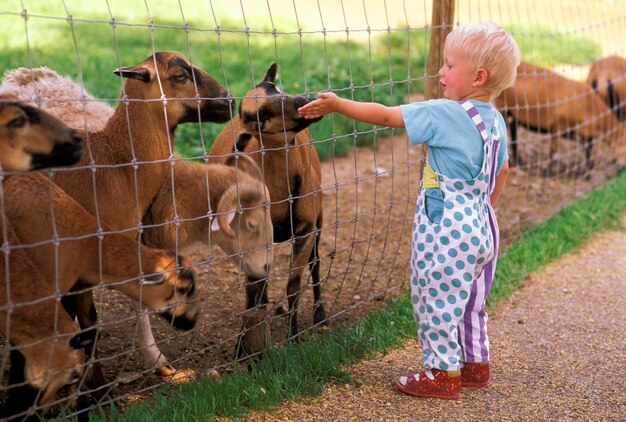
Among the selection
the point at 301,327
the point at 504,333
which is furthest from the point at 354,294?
the point at 504,333

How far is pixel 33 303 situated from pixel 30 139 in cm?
65

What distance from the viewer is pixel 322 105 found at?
3.88 meters

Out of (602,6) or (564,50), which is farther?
(602,6)

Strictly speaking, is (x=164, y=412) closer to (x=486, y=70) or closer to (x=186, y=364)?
(x=186, y=364)

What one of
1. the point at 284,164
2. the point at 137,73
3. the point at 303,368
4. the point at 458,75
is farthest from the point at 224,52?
the point at 458,75

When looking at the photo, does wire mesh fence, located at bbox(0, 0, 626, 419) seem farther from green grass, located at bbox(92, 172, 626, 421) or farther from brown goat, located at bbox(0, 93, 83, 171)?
green grass, located at bbox(92, 172, 626, 421)

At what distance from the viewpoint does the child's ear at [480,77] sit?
3891 millimetres

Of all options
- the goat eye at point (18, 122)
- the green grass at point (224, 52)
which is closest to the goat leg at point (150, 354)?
the goat eye at point (18, 122)

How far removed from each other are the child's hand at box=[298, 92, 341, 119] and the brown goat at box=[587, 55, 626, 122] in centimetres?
661

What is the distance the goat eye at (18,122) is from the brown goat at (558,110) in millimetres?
6501

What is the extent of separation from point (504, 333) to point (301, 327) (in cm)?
125

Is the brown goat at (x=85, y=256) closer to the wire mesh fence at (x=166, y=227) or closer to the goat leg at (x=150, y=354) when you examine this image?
the wire mesh fence at (x=166, y=227)

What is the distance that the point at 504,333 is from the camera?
202 inches

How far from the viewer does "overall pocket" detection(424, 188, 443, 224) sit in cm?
402
